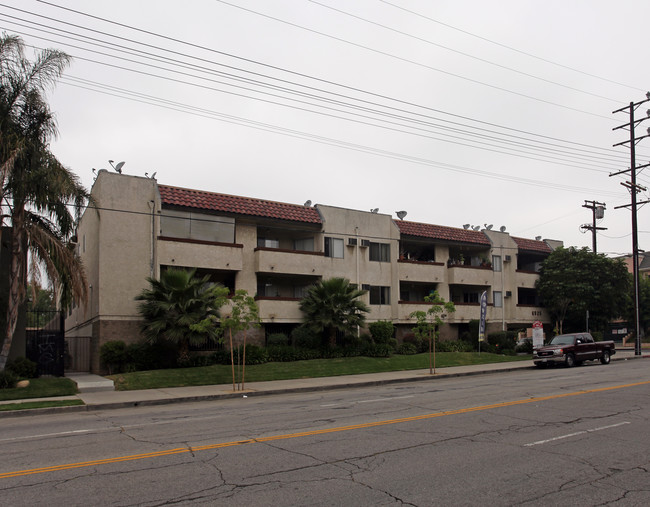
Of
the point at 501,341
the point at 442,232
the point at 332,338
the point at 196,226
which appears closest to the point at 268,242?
the point at 196,226

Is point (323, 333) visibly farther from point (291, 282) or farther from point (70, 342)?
point (70, 342)

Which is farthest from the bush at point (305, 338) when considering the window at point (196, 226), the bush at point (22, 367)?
the bush at point (22, 367)

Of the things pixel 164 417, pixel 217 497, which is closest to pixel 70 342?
pixel 164 417

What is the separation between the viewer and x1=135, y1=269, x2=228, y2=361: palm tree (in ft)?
81.1

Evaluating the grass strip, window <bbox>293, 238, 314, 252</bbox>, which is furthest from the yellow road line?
window <bbox>293, 238, 314, 252</bbox>

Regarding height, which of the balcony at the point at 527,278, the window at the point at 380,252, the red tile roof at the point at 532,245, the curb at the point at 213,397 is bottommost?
the curb at the point at 213,397

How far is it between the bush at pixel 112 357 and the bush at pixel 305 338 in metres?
8.83

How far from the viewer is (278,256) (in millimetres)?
31078

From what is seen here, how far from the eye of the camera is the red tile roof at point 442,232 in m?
37.8

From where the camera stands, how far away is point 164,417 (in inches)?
560

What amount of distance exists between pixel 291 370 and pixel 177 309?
18.7 ft

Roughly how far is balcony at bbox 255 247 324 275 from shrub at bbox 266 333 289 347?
11.2 ft

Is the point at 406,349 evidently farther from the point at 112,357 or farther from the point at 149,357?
the point at 112,357

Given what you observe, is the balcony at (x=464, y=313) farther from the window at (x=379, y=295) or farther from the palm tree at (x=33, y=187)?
the palm tree at (x=33, y=187)
